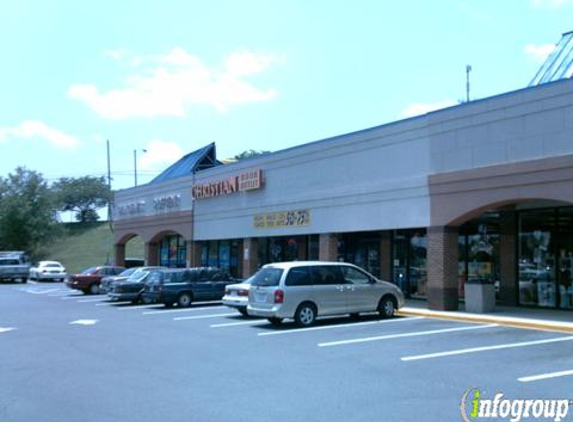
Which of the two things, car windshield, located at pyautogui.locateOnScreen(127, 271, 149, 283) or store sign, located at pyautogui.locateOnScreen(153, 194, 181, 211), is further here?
store sign, located at pyautogui.locateOnScreen(153, 194, 181, 211)

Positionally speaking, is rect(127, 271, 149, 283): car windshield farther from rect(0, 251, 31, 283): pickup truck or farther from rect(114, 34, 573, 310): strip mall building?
rect(0, 251, 31, 283): pickup truck

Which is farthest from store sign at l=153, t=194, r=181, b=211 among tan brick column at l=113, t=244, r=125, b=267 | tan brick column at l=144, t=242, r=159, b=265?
tan brick column at l=113, t=244, r=125, b=267

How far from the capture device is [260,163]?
30109mm

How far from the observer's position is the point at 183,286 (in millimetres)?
23953

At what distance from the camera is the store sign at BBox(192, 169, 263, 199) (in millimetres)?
30078

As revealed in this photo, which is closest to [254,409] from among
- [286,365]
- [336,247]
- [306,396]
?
[306,396]

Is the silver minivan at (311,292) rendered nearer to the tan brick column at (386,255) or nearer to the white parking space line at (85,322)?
the white parking space line at (85,322)

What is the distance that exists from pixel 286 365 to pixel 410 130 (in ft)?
40.3

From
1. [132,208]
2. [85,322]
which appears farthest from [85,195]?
[85,322]

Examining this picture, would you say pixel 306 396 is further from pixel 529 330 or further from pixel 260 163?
pixel 260 163

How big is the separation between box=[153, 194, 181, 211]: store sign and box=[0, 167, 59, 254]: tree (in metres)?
31.4

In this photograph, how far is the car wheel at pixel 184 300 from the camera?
2393 cm

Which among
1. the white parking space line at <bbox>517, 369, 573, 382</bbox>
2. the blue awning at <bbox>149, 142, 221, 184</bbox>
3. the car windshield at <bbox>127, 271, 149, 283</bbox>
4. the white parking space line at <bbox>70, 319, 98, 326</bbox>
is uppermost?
the blue awning at <bbox>149, 142, 221, 184</bbox>

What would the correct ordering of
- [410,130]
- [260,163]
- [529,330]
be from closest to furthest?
[529,330] → [410,130] → [260,163]
